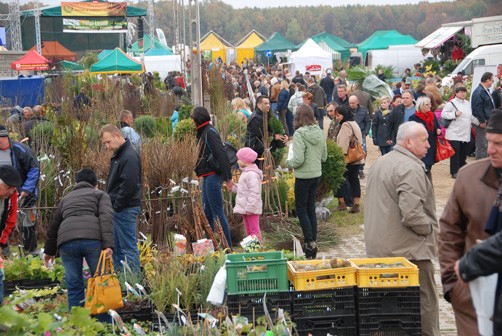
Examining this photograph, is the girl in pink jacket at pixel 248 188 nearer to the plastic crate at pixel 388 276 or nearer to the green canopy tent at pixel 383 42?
the plastic crate at pixel 388 276

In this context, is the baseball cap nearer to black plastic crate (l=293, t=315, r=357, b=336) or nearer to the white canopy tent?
black plastic crate (l=293, t=315, r=357, b=336)

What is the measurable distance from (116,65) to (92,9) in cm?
3879

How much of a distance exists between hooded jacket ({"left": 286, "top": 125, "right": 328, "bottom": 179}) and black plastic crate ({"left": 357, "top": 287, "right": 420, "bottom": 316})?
3.63 meters

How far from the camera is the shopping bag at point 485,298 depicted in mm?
4062

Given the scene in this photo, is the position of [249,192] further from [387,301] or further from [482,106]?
[482,106]

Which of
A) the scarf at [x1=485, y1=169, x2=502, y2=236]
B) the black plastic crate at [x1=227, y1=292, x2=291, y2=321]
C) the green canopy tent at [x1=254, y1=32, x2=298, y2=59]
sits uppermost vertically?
the scarf at [x1=485, y1=169, x2=502, y2=236]

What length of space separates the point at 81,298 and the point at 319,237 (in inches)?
178

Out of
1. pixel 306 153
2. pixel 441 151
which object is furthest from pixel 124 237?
pixel 441 151

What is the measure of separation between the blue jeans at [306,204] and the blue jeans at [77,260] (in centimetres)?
329

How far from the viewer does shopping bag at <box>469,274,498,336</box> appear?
406 cm

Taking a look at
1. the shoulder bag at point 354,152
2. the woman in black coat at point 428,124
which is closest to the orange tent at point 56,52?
the shoulder bag at point 354,152

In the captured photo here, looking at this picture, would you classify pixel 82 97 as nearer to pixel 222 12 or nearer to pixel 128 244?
pixel 128 244

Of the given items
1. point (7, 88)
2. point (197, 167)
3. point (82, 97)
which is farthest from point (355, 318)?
point (7, 88)

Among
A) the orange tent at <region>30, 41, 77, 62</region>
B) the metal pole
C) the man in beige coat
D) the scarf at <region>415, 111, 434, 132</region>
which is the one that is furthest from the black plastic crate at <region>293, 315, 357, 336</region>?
the orange tent at <region>30, 41, 77, 62</region>
